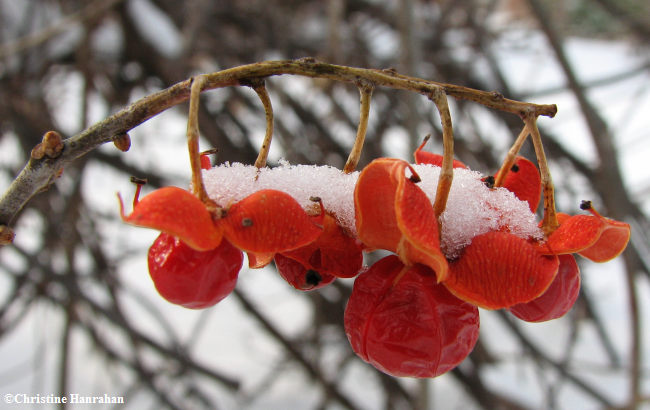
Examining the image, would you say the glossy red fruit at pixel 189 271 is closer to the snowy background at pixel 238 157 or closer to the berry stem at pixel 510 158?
the berry stem at pixel 510 158

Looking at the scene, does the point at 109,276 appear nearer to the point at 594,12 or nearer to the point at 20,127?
the point at 20,127

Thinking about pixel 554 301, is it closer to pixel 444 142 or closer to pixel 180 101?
pixel 444 142

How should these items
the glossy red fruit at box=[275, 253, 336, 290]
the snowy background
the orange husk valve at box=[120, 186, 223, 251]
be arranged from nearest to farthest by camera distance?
the orange husk valve at box=[120, 186, 223, 251], the glossy red fruit at box=[275, 253, 336, 290], the snowy background

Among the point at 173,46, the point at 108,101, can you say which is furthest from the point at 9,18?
the point at 173,46

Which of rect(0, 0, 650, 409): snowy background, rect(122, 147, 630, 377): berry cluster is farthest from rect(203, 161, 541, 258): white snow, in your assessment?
rect(0, 0, 650, 409): snowy background

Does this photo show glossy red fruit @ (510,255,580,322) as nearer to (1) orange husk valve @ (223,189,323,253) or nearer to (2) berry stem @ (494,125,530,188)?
(2) berry stem @ (494,125,530,188)

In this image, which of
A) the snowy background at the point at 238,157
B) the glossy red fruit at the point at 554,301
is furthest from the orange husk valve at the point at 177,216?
the snowy background at the point at 238,157
